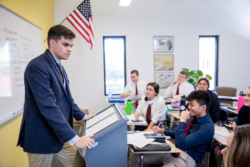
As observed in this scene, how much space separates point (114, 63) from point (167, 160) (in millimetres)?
4018

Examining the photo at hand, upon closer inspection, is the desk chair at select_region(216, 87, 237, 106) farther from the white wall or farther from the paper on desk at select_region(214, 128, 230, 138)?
the paper on desk at select_region(214, 128, 230, 138)

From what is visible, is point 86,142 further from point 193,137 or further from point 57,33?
point 193,137

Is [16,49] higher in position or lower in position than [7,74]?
higher

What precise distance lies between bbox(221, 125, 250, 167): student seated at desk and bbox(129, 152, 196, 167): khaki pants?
90cm

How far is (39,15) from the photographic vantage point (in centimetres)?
367

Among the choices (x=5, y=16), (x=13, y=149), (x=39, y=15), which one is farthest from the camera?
(x=39, y=15)

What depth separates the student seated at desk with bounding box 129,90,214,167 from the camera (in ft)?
5.99

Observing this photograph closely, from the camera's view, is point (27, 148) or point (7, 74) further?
point (7, 74)

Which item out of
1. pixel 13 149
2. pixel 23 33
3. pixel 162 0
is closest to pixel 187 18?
pixel 162 0

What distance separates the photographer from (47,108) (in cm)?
126

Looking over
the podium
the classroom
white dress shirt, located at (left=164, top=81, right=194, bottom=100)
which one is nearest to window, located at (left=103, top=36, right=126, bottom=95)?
the classroom

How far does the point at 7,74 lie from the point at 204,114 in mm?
2338

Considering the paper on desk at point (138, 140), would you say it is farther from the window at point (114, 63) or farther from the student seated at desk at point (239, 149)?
the window at point (114, 63)

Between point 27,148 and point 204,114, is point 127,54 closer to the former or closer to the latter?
point 204,114
